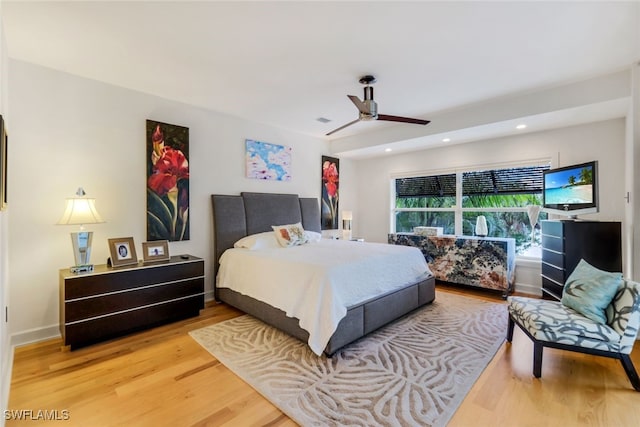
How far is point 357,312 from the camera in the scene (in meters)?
2.63

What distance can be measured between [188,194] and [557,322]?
13.1 feet

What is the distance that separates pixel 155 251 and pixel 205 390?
1.82 metres

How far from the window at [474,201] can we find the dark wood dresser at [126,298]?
4.20 m

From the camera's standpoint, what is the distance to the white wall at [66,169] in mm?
2680

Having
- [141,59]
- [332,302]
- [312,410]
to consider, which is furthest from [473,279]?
[141,59]

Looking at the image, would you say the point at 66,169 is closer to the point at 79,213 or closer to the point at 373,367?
the point at 79,213

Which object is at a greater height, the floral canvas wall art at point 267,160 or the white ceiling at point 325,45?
the white ceiling at point 325,45

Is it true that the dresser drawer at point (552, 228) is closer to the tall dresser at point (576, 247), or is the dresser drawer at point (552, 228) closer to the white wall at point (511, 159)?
the tall dresser at point (576, 247)

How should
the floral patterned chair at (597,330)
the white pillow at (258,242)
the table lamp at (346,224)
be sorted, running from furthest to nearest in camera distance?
the table lamp at (346,224)
the white pillow at (258,242)
the floral patterned chair at (597,330)

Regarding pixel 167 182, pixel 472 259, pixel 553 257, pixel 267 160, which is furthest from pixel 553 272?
pixel 167 182

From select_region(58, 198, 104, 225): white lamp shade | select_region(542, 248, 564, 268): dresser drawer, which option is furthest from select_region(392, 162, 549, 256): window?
select_region(58, 198, 104, 225): white lamp shade

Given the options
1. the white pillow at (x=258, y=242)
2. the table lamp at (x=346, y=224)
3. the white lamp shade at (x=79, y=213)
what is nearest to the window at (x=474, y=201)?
the table lamp at (x=346, y=224)

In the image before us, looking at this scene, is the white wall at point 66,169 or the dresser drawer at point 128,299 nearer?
the dresser drawer at point 128,299

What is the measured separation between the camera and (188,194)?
3.73 metres
